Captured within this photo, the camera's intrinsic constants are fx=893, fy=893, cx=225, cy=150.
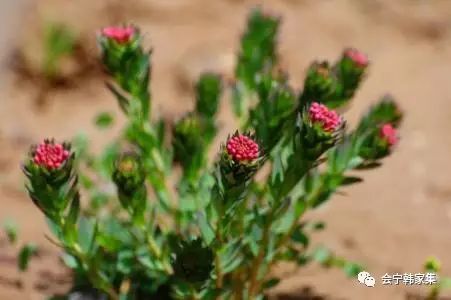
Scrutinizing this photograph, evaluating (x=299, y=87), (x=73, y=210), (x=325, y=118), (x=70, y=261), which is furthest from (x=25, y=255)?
(x=299, y=87)

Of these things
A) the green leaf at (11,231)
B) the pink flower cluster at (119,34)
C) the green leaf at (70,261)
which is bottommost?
the green leaf at (70,261)

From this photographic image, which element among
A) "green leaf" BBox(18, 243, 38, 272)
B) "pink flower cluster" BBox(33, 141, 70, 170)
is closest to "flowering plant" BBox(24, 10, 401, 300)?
"pink flower cluster" BBox(33, 141, 70, 170)

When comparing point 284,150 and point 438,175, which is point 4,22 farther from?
point 284,150

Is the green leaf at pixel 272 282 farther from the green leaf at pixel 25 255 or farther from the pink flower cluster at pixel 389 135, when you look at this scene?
the green leaf at pixel 25 255

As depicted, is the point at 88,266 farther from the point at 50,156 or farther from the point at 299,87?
the point at 299,87

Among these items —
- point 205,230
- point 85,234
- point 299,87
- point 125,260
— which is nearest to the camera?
point 205,230

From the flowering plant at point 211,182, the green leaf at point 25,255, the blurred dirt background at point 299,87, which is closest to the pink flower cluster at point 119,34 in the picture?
the flowering plant at point 211,182

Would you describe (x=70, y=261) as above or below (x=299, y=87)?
below

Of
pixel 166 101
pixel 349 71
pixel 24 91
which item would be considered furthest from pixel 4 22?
pixel 349 71
